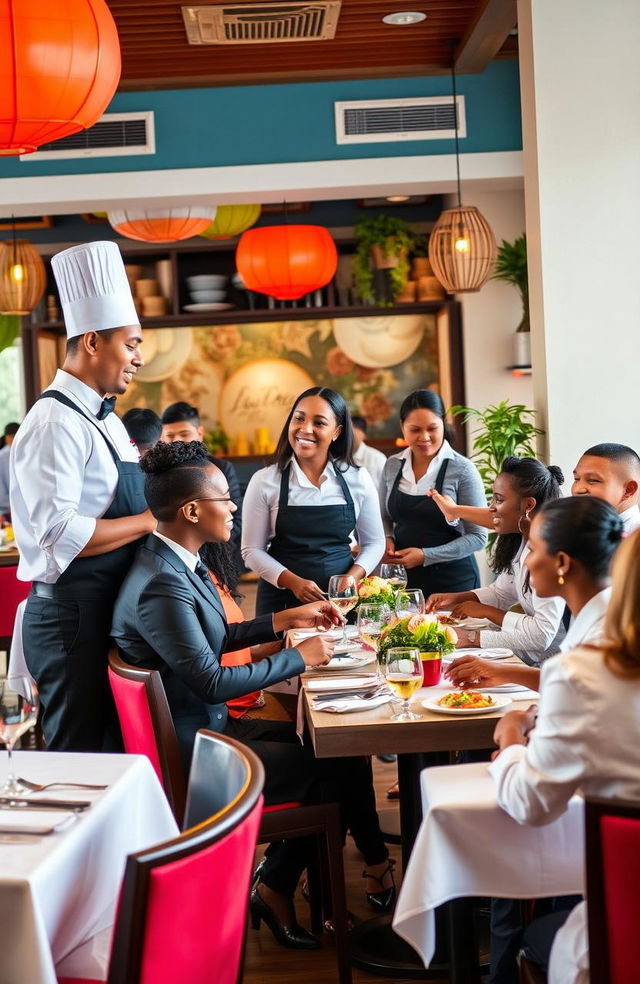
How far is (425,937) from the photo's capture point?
2.04 meters

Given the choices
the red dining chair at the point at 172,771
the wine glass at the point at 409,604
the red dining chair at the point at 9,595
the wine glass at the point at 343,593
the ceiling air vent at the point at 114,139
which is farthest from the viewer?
the ceiling air vent at the point at 114,139

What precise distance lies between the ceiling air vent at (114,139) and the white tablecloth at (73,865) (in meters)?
5.41

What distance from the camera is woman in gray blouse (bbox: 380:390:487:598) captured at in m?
4.89

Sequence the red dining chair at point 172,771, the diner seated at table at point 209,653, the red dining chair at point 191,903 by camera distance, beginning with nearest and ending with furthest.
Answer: the red dining chair at point 191,903 → the red dining chair at point 172,771 → the diner seated at table at point 209,653

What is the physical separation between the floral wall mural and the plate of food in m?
8.46

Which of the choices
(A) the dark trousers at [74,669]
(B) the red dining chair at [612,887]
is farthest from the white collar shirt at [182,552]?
(B) the red dining chair at [612,887]

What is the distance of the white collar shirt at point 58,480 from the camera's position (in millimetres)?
3002

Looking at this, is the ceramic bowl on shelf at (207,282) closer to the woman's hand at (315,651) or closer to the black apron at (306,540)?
the black apron at (306,540)

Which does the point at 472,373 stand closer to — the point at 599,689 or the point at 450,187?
the point at 450,187

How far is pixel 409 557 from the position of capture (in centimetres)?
468

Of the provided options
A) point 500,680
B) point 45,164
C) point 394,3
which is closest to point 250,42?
point 394,3

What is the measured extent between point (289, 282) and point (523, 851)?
20.2 ft

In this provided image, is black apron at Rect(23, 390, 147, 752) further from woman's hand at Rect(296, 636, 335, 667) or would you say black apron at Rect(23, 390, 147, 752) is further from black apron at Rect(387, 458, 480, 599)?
black apron at Rect(387, 458, 480, 599)

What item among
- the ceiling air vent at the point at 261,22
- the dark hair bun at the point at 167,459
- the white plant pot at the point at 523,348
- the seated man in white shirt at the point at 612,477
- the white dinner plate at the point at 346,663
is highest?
the ceiling air vent at the point at 261,22
